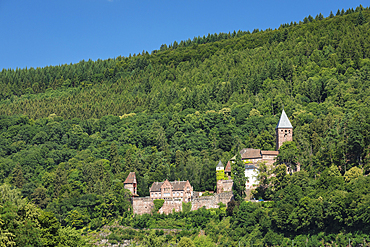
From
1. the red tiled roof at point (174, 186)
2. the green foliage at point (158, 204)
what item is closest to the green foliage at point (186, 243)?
the green foliage at point (158, 204)

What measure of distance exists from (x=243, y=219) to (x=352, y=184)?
53.0 feet

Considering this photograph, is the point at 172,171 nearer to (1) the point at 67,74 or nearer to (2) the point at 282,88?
(2) the point at 282,88

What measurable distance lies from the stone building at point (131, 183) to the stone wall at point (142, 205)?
3.89m

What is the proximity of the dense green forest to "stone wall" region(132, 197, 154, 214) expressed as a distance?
1.22m

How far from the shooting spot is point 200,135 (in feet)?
378

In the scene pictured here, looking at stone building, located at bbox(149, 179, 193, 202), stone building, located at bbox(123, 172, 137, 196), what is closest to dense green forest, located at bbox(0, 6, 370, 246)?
stone building, located at bbox(123, 172, 137, 196)

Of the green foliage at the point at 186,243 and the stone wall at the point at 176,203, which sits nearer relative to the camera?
the green foliage at the point at 186,243

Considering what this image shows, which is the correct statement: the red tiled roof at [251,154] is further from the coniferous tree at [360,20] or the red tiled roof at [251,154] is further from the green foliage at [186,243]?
the coniferous tree at [360,20]

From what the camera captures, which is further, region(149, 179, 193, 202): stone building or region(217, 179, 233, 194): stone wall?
region(149, 179, 193, 202): stone building

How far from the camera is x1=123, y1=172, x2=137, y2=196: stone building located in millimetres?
93981

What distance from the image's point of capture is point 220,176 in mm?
90812

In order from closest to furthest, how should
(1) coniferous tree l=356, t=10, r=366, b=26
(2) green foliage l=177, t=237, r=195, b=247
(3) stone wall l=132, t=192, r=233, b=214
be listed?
(2) green foliage l=177, t=237, r=195, b=247 < (3) stone wall l=132, t=192, r=233, b=214 < (1) coniferous tree l=356, t=10, r=366, b=26

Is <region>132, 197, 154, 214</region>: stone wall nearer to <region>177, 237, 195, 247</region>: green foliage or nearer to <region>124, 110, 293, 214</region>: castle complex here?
<region>124, 110, 293, 214</region>: castle complex

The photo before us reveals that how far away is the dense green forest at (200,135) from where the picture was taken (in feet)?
233
